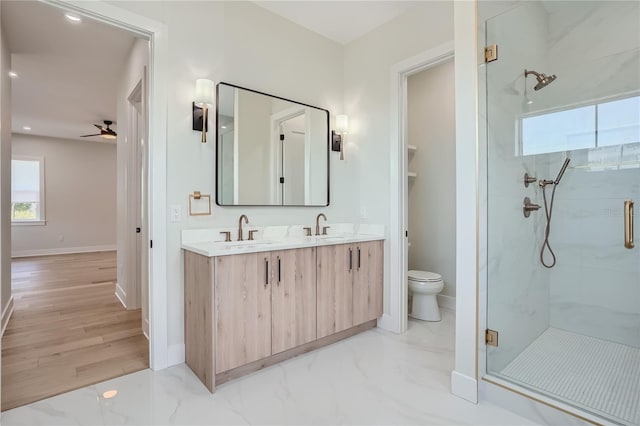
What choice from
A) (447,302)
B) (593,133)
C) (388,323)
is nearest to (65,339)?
(388,323)

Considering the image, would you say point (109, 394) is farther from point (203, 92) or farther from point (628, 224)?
point (628, 224)

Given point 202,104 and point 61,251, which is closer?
point 202,104

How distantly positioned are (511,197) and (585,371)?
3.74 ft

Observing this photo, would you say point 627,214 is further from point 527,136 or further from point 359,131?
point 359,131

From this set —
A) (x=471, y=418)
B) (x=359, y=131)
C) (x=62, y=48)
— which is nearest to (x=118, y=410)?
(x=471, y=418)

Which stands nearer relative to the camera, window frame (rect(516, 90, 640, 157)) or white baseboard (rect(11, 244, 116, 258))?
window frame (rect(516, 90, 640, 157))

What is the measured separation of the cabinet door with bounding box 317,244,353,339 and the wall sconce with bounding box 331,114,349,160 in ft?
3.51

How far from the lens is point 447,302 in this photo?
342 cm

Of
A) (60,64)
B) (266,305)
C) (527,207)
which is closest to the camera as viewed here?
(266,305)

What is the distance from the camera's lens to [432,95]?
356 cm

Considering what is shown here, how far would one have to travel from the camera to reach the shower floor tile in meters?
1.61

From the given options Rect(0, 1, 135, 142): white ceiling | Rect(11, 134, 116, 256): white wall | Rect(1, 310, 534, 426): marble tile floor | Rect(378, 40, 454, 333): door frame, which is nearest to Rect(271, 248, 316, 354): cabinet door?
Rect(1, 310, 534, 426): marble tile floor

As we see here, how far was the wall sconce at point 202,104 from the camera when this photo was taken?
2.21 m

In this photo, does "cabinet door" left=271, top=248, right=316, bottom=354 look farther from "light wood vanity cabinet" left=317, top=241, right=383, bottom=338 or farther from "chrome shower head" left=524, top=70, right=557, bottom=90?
"chrome shower head" left=524, top=70, right=557, bottom=90
